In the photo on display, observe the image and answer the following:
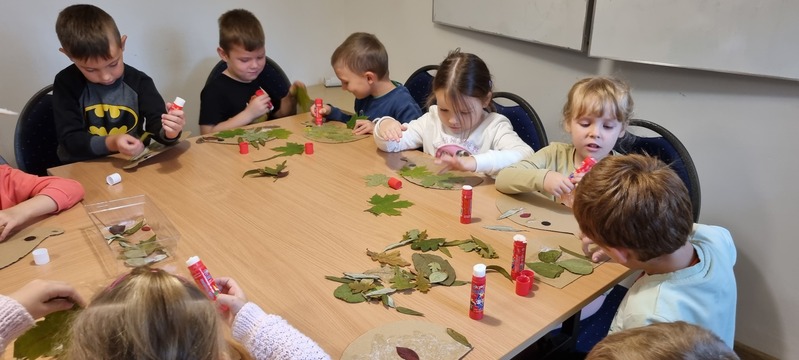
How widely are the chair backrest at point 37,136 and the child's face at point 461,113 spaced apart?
1.53 meters

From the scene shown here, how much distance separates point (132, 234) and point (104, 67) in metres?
0.88

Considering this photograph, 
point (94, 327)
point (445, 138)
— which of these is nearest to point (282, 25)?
point (445, 138)

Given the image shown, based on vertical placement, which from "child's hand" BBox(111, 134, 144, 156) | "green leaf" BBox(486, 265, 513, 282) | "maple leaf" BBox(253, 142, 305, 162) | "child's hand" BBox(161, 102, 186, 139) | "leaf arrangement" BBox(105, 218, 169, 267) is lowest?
"leaf arrangement" BBox(105, 218, 169, 267)

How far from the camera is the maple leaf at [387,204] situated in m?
1.58

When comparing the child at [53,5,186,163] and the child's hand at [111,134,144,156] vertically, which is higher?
the child at [53,5,186,163]

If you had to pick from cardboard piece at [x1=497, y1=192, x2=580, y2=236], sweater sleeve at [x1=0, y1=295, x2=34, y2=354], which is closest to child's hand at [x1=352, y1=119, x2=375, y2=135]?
cardboard piece at [x1=497, y1=192, x2=580, y2=236]

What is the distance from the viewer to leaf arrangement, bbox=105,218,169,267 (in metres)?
1.35

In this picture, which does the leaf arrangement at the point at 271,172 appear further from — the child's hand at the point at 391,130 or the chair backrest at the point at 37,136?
the chair backrest at the point at 37,136

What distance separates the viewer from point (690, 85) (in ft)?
6.83

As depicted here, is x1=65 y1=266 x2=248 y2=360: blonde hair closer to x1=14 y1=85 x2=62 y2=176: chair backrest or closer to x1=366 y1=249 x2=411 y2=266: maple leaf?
x1=366 y1=249 x2=411 y2=266: maple leaf

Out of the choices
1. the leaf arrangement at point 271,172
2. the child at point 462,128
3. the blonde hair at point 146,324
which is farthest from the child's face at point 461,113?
the blonde hair at point 146,324

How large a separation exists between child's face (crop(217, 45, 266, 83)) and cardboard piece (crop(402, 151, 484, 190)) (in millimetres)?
948

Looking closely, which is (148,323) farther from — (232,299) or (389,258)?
(389,258)

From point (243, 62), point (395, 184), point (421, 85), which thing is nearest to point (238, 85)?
point (243, 62)
